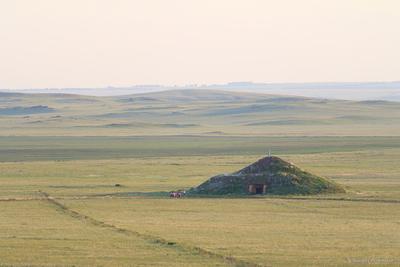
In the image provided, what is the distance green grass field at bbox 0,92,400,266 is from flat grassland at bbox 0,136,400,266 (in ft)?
0.15

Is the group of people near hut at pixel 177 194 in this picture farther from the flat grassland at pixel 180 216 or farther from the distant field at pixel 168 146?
the distant field at pixel 168 146

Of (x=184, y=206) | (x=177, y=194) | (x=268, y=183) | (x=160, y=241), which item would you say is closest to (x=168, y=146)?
(x=268, y=183)

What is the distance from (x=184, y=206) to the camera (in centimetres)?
3919

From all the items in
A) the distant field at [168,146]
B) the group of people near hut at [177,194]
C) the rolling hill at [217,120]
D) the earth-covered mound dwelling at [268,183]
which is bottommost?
the rolling hill at [217,120]

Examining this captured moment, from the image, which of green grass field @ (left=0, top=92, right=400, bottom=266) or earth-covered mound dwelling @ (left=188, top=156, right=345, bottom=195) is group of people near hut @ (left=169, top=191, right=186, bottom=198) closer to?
green grass field @ (left=0, top=92, right=400, bottom=266)

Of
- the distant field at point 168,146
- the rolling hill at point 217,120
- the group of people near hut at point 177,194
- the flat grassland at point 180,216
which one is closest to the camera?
the flat grassland at point 180,216

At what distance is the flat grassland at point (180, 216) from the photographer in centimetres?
2480

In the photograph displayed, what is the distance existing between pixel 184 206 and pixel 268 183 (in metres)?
6.99

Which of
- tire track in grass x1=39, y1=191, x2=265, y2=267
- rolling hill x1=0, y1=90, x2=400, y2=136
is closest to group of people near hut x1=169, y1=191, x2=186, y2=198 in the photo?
tire track in grass x1=39, y1=191, x2=265, y2=267

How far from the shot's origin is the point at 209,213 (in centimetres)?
3650

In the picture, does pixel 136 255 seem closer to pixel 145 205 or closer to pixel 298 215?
pixel 298 215

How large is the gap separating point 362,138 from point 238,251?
2936 inches

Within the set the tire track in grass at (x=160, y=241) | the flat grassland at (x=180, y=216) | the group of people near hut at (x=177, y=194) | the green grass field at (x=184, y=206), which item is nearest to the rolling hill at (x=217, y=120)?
the green grass field at (x=184, y=206)

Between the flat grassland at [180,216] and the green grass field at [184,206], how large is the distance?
45mm
